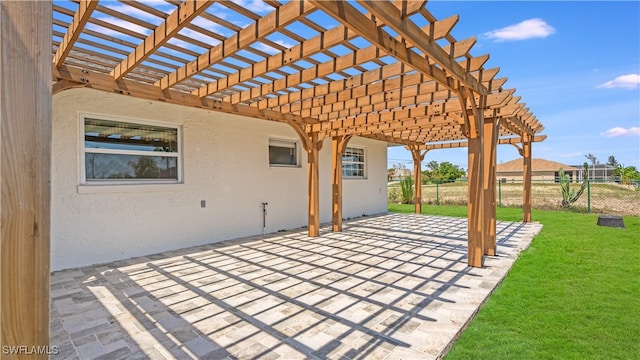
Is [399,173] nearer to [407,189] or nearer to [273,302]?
[407,189]

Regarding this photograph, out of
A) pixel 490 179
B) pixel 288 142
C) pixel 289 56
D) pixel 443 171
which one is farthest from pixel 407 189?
pixel 443 171

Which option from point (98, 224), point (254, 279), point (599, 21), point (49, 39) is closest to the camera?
point (49, 39)

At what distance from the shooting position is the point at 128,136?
5.30 metres

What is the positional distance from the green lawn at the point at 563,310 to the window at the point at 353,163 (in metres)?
5.91

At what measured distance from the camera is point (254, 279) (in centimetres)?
402

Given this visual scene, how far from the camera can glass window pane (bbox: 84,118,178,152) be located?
4.90 m

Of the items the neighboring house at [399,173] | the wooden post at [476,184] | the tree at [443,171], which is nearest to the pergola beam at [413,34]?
the wooden post at [476,184]

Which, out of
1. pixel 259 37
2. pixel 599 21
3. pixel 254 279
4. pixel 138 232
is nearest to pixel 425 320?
pixel 254 279

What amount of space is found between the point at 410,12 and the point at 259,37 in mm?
1335

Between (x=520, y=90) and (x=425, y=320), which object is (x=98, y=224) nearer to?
(x=425, y=320)

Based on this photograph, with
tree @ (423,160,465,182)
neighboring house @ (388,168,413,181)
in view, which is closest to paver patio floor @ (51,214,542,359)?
neighboring house @ (388,168,413,181)

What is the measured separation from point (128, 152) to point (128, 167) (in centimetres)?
27

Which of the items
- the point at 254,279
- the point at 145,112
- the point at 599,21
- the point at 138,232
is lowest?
the point at 254,279

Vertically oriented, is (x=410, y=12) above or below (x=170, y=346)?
above
